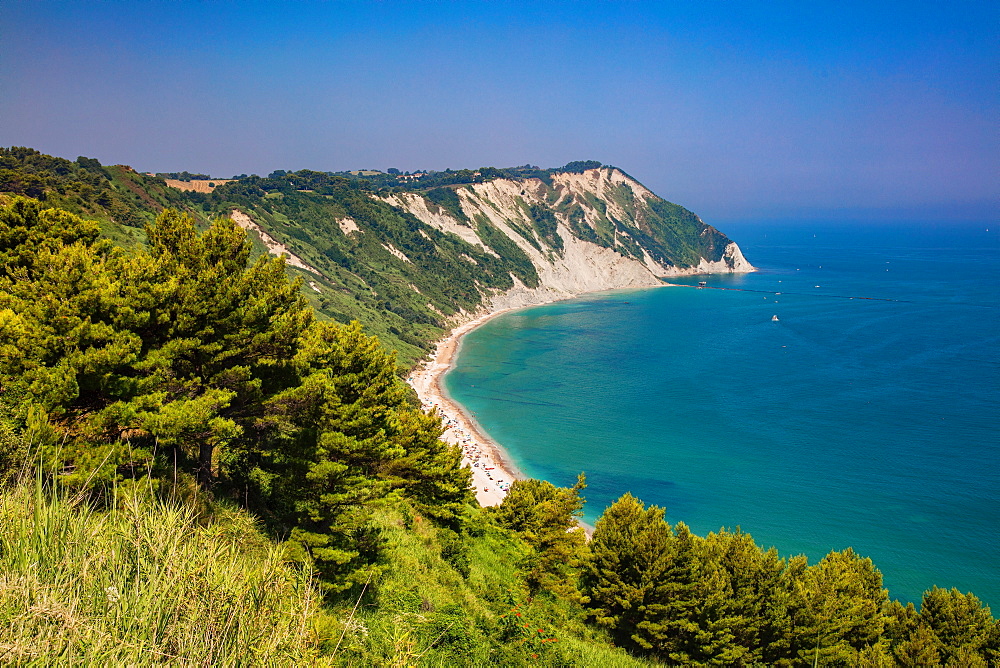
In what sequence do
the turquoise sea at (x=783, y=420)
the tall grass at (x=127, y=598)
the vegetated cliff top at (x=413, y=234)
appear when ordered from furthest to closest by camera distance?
the vegetated cliff top at (x=413, y=234) < the turquoise sea at (x=783, y=420) < the tall grass at (x=127, y=598)

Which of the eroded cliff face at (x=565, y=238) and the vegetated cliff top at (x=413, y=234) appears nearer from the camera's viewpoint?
the vegetated cliff top at (x=413, y=234)

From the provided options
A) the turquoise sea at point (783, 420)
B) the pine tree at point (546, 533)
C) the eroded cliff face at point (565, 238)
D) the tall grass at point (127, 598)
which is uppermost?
the eroded cliff face at point (565, 238)

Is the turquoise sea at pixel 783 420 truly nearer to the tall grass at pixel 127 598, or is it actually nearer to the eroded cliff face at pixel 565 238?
the eroded cliff face at pixel 565 238

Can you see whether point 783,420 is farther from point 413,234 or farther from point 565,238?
point 565,238

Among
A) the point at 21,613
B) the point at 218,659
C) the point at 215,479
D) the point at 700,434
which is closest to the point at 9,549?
the point at 21,613

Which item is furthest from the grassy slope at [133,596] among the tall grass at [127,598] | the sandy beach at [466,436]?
the sandy beach at [466,436]

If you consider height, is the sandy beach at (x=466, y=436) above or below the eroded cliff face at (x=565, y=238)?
below
